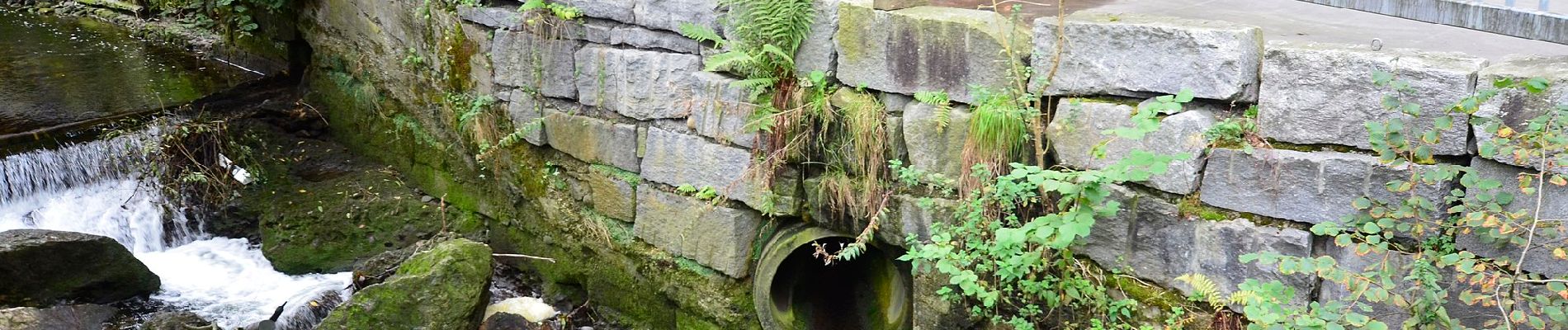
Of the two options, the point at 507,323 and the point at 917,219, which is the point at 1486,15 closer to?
the point at 917,219

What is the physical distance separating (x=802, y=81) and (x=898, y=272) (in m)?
1.01

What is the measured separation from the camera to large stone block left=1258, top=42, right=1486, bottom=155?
3131mm

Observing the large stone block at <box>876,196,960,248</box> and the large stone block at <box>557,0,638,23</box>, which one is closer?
the large stone block at <box>876,196,960,248</box>

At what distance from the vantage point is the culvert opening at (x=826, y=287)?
16.4ft

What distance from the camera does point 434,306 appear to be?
5.21 m

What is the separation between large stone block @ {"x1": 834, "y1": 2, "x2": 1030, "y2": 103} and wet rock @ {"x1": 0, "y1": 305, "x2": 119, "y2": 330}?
12.3 feet

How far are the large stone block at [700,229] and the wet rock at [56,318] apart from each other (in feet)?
8.61

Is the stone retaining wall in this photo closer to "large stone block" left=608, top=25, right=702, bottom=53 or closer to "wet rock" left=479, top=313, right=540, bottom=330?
"large stone block" left=608, top=25, right=702, bottom=53

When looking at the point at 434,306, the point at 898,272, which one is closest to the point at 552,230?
the point at 434,306

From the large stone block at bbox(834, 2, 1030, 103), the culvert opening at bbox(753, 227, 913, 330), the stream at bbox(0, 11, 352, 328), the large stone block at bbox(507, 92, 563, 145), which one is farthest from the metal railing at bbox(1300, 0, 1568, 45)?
the stream at bbox(0, 11, 352, 328)

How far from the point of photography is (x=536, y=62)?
5625mm

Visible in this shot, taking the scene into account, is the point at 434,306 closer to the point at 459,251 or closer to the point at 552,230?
the point at 459,251

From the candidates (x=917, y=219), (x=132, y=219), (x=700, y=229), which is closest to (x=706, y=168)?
(x=700, y=229)

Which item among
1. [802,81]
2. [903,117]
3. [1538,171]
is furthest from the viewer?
[802,81]
